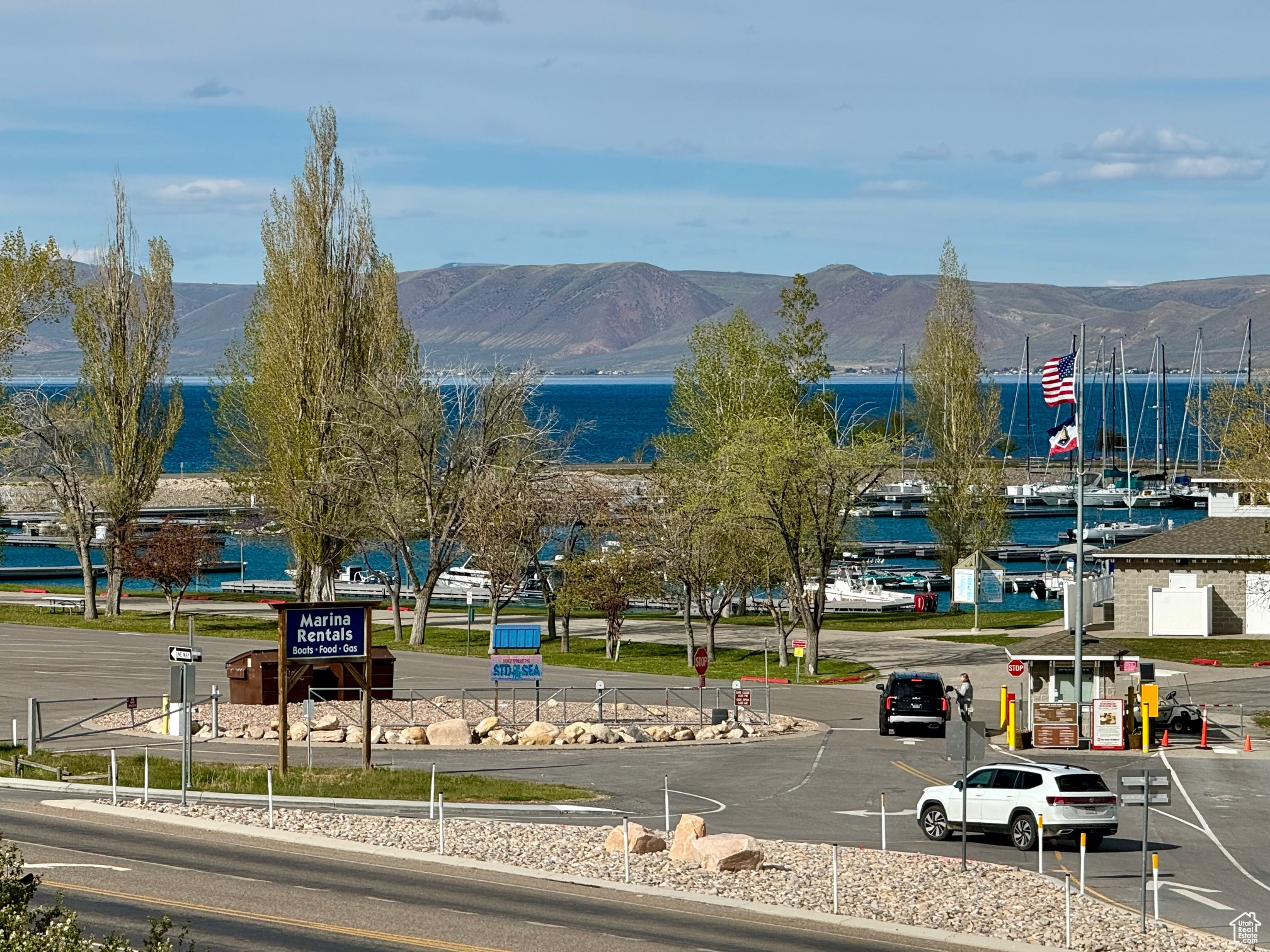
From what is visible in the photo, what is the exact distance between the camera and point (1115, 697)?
42469 mm

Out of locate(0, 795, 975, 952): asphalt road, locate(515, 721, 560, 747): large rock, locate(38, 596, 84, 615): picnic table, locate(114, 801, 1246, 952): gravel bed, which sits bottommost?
locate(515, 721, 560, 747): large rock

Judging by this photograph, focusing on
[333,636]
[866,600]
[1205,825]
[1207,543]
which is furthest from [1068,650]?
[866,600]

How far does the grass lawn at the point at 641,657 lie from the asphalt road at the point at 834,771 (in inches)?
90.6

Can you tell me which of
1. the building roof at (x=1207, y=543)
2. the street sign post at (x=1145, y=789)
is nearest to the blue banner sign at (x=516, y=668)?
the street sign post at (x=1145, y=789)

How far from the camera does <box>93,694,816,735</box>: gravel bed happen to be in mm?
42969

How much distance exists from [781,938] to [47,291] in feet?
151

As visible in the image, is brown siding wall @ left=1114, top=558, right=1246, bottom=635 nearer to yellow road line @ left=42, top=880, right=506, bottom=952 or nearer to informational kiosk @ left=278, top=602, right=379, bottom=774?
informational kiosk @ left=278, top=602, right=379, bottom=774

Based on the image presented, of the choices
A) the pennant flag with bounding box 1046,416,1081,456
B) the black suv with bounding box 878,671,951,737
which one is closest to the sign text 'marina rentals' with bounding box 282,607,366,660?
the black suv with bounding box 878,671,951,737

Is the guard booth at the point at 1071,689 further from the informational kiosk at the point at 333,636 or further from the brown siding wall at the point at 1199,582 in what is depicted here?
the brown siding wall at the point at 1199,582

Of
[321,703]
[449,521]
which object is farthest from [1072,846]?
[449,521]

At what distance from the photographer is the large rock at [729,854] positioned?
2473 centimetres

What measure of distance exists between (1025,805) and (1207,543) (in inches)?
1499

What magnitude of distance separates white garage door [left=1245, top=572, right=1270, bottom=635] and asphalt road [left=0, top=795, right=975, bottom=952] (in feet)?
153

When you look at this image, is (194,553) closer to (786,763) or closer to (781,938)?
(786,763)
